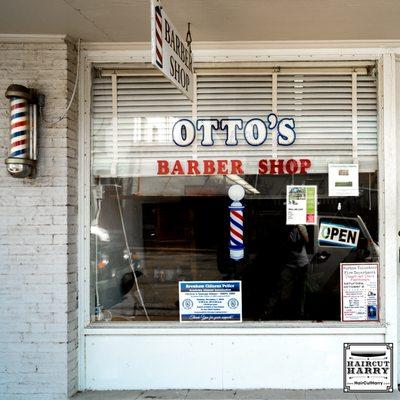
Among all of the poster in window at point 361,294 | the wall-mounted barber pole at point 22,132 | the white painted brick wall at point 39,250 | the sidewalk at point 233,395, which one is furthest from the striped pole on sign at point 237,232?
the wall-mounted barber pole at point 22,132

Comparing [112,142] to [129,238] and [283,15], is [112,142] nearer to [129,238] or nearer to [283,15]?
[129,238]

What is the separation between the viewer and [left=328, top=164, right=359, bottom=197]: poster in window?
5250mm

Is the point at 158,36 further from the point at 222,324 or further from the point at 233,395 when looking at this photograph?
the point at 233,395

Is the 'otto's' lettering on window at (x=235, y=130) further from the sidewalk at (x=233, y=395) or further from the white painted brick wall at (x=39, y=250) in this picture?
the sidewalk at (x=233, y=395)

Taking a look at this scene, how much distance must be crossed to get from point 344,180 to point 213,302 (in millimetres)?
1805

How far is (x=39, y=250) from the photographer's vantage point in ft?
16.2

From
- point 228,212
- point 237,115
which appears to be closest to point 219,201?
point 228,212

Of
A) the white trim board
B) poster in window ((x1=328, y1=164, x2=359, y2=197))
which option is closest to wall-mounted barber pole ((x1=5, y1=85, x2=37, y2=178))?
the white trim board

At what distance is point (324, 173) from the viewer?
529cm

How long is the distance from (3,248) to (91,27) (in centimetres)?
223

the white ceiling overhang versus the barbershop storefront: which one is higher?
the white ceiling overhang

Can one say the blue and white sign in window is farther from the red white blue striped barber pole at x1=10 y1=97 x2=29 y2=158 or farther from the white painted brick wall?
the red white blue striped barber pole at x1=10 y1=97 x2=29 y2=158

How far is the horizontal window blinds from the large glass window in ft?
0.03

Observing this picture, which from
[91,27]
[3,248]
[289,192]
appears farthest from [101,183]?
[289,192]
